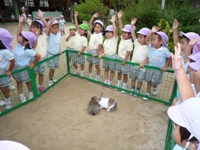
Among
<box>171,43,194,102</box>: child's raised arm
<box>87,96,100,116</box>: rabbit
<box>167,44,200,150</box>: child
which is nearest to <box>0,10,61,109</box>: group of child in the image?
<box>87,96,100,116</box>: rabbit

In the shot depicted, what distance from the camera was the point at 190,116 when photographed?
0.95 m

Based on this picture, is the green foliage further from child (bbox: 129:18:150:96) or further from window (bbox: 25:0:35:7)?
window (bbox: 25:0:35:7)

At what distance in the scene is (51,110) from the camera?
11.3 feet

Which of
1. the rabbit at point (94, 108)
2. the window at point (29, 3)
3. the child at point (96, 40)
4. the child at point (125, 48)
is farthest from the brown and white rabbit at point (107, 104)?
the window at point (29, 3)

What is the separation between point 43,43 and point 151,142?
3056 mm

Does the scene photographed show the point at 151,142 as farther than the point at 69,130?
No

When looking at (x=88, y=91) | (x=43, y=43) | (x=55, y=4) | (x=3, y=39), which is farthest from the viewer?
(x=55, y=4)

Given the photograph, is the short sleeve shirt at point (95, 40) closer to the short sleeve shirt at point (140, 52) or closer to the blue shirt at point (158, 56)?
the short sleeve shirt at point (140, 52)

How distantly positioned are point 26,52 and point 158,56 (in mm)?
2634

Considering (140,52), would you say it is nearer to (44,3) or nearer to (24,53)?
(24,53)

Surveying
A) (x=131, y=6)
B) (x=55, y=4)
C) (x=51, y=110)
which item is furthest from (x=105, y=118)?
(x=55, y=4)

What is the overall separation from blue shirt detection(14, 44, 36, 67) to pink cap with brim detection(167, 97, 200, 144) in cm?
295

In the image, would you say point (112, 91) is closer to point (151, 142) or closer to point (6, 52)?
point (151, 142)

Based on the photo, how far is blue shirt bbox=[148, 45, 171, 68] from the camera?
3377 mm
